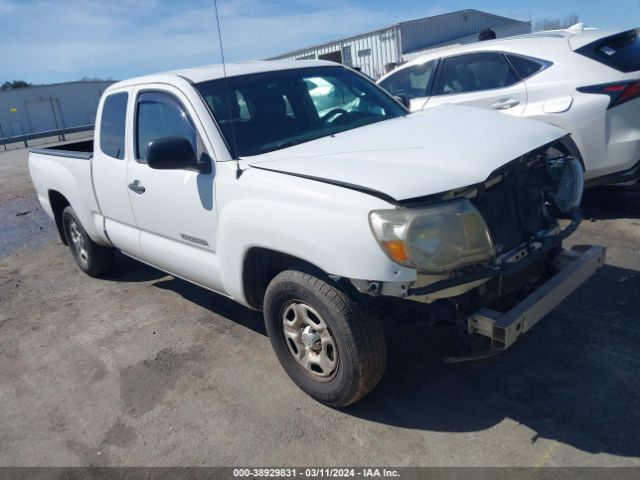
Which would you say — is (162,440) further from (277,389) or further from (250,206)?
(250,206)

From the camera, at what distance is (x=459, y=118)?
3.69 meters

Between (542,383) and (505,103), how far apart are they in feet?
11.7

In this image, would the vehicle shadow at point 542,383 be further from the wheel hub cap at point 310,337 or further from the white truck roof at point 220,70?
the white truck roof at point 220,70

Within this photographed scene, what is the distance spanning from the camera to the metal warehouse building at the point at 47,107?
39984mm

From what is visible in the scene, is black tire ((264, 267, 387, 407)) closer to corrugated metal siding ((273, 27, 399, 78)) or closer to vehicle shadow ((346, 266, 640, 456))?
vehicle shadow ((346, 266, 640, 456))

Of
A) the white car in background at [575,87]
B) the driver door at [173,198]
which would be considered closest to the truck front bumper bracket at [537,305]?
the driver door at [173,198]

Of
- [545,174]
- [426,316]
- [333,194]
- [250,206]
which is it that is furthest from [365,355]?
[545,174]

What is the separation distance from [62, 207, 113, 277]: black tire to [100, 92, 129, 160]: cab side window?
1134mm

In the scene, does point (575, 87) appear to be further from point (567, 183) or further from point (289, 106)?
point (289, 106)

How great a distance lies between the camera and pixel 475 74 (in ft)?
20.6

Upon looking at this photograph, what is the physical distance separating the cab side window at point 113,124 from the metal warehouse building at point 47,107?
39.6 meters

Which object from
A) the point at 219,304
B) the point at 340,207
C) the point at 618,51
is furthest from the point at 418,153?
the point at 618,51

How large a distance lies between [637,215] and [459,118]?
3.12m

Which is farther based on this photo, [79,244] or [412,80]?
[412,80]
